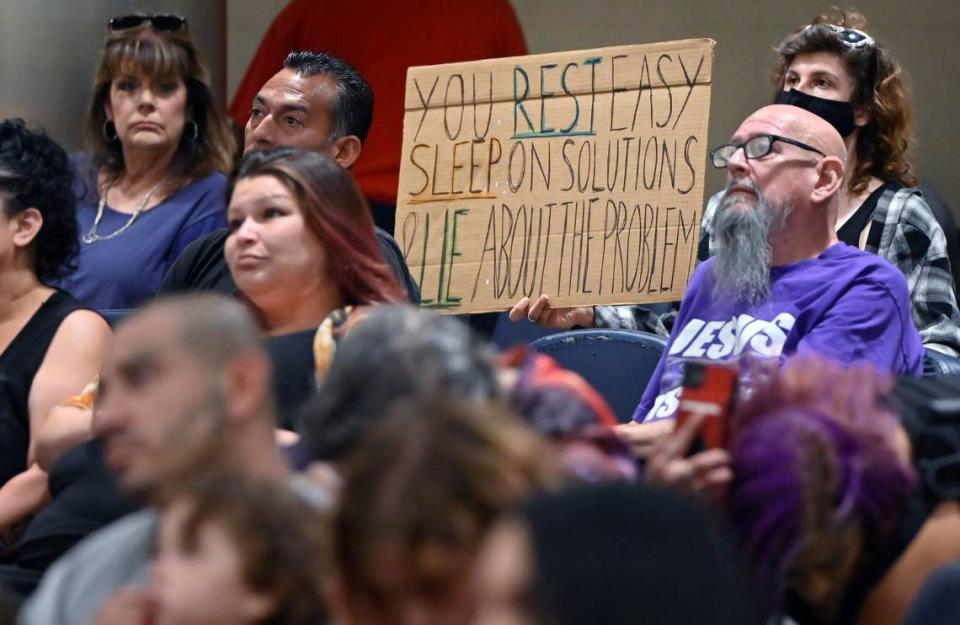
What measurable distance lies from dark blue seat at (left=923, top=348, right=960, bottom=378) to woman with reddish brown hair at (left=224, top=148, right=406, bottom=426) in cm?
124

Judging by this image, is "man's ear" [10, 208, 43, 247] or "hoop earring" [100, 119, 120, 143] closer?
"man's ear" [10, 208, 43, 247]

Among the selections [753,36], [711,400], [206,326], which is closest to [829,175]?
[711,400]

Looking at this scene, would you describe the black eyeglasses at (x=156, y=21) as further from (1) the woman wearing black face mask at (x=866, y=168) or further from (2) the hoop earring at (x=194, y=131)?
(1) the woman wearing black face mask at (x=866, y=168)

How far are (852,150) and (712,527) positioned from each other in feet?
8.16

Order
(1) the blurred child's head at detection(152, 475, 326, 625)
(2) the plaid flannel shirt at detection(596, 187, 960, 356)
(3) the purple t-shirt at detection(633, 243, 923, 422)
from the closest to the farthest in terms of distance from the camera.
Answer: (1) the blurred child's head at detection(152, 475, 326, 625)
(3) the purple t-shirt at detection(633, 243, 923, 422)
(2) the plaid flannel shirt at detection(596, 187, 960, 356)

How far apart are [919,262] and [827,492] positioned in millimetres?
2026

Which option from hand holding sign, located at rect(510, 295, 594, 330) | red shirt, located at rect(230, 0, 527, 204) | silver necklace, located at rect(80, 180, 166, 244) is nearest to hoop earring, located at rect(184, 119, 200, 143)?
silver necklace, located at rect(80, 180, 166, 244)

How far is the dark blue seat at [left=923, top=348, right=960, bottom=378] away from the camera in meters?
3.87

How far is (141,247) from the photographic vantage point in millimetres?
4609

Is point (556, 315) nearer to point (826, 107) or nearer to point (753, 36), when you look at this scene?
point (826, 107)

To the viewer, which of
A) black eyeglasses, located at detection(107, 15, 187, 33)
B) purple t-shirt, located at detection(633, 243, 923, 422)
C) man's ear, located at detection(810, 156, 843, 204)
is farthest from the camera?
black eyeglasses, located at detection(107, 15, 187, 33)

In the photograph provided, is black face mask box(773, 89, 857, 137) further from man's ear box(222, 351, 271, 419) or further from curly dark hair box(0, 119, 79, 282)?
man's ear box(222, 351, 271, 419)

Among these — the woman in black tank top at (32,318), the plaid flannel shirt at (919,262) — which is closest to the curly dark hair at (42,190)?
the woman in black tank top at (32,318)

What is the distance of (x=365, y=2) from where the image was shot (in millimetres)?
5547
